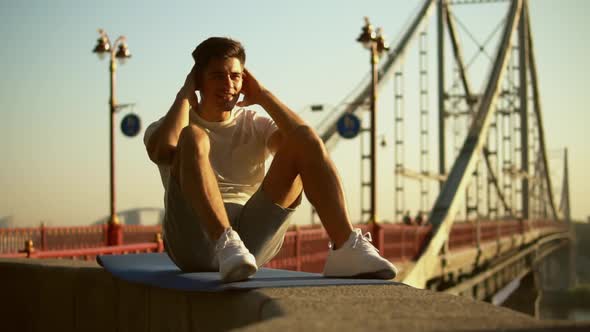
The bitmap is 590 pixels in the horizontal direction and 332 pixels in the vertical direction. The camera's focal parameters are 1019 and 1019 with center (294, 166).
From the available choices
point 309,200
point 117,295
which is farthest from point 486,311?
point 117,295

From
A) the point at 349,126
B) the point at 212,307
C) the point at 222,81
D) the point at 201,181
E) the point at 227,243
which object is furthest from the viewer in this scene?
the point at 349,126

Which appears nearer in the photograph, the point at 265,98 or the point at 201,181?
the point at 201,181

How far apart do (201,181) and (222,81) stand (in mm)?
603

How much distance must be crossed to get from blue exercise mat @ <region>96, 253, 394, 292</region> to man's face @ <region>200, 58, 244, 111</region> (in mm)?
645

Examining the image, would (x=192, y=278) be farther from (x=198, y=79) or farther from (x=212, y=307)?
(x=198, y=79)

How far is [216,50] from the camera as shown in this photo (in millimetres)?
3809

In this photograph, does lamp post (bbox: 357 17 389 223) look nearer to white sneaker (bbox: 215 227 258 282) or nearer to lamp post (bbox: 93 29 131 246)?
lamp post (bbox: 93 29 131 246)

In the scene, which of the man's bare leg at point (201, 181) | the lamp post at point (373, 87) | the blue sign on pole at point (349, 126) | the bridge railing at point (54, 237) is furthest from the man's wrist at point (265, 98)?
the blue sign on pole at point (349, 126)

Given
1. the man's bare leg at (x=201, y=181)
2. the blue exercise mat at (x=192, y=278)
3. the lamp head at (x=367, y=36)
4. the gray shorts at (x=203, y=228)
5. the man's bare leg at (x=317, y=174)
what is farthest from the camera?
the lamp head at (x=367, y=36)

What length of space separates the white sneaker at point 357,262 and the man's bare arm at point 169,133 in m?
0.66

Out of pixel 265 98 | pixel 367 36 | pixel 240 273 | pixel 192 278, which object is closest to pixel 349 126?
pixel 367 36

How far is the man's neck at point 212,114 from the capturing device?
385cm

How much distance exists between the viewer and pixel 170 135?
353cm

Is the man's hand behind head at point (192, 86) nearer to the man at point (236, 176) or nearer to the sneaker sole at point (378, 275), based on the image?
the man at point (236, 176)
